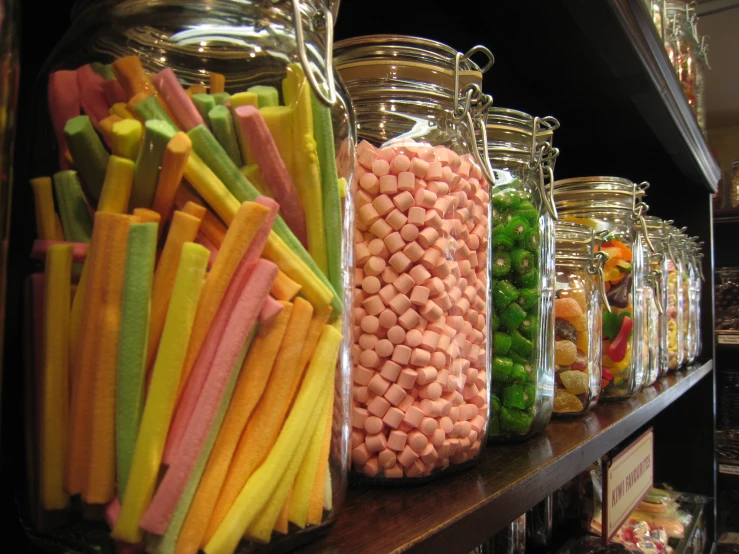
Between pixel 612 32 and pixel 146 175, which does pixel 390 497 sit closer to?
pixel 146 175

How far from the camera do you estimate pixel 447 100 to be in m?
0.44

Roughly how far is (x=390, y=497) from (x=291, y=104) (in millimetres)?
216

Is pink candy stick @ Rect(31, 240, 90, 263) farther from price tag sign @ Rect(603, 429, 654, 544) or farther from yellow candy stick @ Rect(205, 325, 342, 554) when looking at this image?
price tag sign @ Rect(603, 429, 654, 544)

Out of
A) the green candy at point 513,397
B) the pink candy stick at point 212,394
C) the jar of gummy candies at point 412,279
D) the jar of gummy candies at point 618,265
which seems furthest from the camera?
the jar of gummy candies at point 618,265

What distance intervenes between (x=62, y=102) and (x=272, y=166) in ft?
0.32

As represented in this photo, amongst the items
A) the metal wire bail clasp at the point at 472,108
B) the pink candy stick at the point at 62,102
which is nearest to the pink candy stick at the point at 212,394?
the pink candy stick at the point at 62,102

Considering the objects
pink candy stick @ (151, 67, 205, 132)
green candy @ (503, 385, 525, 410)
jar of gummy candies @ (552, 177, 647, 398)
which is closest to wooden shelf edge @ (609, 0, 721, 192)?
jar of gummy candies @ (552, 177, 647, 398)

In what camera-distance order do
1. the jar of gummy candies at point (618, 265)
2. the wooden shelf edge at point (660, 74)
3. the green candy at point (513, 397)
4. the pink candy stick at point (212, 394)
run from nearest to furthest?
the pink candy stick at point (212, 394) < the green candy at point (513, 397) < the wooden shelf edge at point (660, 74) < the jar of gummy candies at point (618, 265)

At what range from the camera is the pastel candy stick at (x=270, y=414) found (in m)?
0.25

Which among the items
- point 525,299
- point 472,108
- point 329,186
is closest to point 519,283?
point 525,299

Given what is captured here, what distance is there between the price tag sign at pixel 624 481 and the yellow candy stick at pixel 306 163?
52cm

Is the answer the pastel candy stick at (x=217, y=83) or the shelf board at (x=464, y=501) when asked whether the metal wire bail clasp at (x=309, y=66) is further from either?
the shelf board at (x=464, y=501)

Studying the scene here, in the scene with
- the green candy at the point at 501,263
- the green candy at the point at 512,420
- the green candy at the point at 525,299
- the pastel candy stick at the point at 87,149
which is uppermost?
the pastel candy stick at the point at 87,149

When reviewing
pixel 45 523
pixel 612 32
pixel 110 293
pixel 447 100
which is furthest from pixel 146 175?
pixel 612 32
